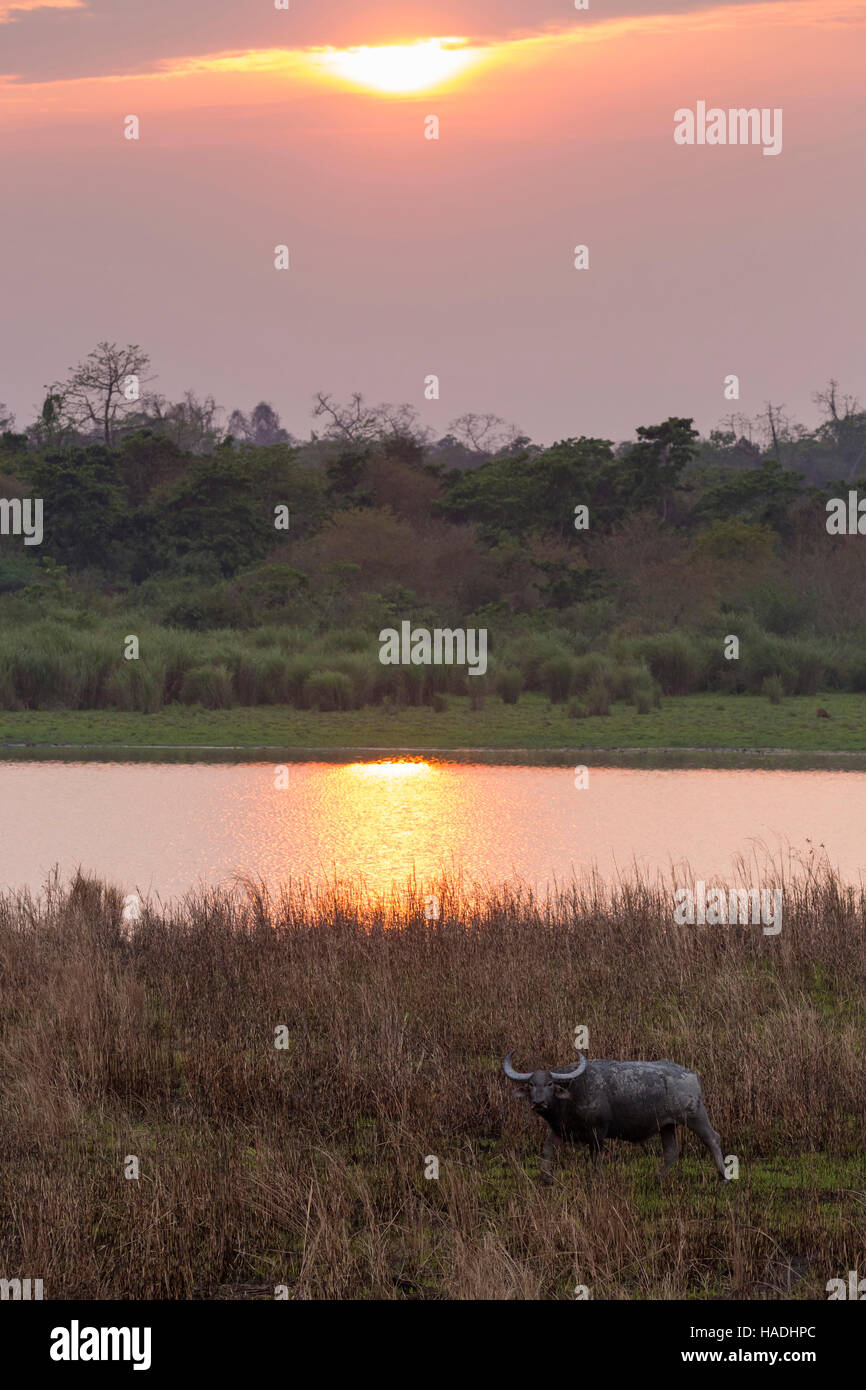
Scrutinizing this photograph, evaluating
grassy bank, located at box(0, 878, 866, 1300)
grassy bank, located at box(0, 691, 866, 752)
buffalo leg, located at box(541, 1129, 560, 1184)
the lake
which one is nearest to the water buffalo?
buffalo leg, located at box(541, 1129, 560, 1184)

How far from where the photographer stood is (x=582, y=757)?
2794 centimetres

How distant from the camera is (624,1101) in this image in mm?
6598

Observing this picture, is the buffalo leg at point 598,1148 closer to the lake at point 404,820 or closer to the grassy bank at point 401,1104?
the grassy bank at point 401,1104

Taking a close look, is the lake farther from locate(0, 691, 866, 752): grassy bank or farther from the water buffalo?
the water buffalo

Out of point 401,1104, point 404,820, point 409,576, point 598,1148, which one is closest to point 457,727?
point 404,820

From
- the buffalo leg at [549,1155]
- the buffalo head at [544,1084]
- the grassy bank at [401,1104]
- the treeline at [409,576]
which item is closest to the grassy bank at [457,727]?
the treeline at [409,576]

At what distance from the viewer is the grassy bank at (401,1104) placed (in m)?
5.86

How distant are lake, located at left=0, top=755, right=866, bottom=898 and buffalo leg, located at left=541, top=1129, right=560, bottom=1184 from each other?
7.31 meters

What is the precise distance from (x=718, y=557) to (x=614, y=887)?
111ft

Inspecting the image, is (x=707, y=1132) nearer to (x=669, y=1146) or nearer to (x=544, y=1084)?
(x=669, y=1146)

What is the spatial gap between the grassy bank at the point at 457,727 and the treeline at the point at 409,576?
680mm

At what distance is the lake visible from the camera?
1684 cm

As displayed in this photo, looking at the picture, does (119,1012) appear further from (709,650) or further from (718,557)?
(718,557)
